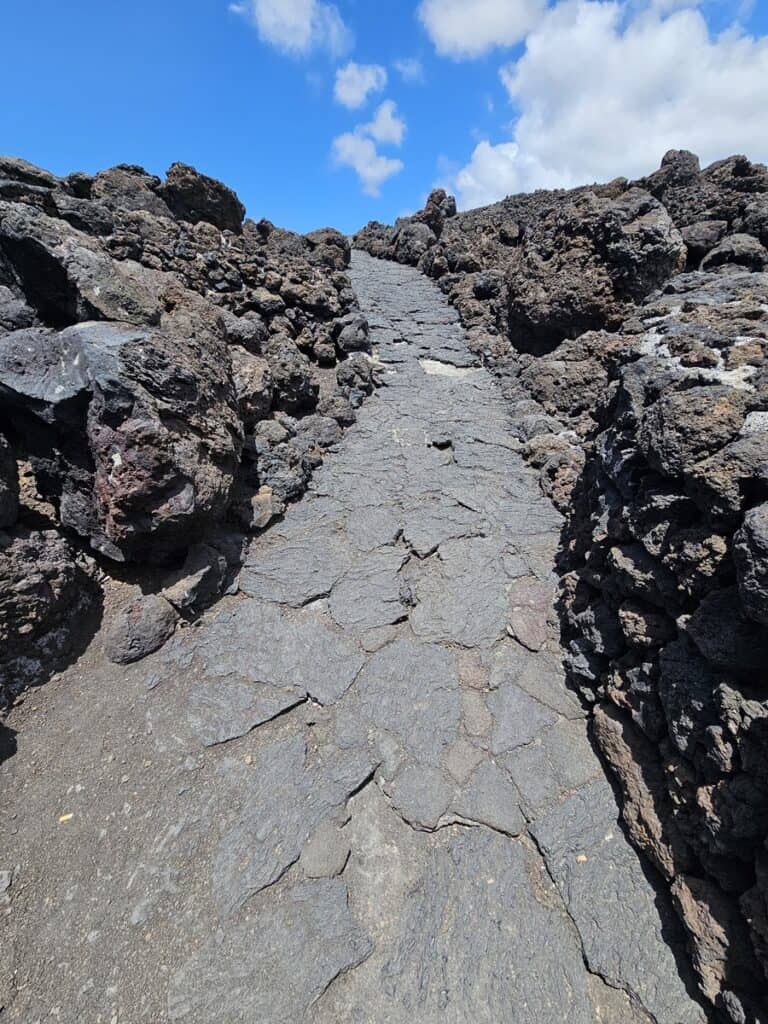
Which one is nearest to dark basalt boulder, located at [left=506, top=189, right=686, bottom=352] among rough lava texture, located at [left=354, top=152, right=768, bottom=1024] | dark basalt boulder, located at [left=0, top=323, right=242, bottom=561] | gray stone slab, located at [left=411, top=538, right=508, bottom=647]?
rough lava texture, located at [left=354, top=152, right=768, bottom=1024]

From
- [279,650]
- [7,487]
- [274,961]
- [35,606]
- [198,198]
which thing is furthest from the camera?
[198,198]

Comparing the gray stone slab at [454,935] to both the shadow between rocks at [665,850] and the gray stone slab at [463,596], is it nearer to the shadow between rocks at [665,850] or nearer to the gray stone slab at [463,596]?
the shadow between rocks at [665,850]

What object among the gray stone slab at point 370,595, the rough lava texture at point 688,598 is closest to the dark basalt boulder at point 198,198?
the rough lava texture at point 688,598

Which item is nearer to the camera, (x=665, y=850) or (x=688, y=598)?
(x=665, y=850)

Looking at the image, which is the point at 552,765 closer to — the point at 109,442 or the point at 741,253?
the point at 109,442

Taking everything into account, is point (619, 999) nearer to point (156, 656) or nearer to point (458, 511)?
point (156, 656)

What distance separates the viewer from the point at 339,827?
267cm

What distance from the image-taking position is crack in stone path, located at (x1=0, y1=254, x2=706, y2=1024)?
6.88 ft

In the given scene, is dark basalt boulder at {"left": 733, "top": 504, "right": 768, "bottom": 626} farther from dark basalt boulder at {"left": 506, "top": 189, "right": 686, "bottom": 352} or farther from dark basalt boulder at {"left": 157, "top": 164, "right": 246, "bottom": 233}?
dark basalt boulder at {"left": 157, "top": 164, "right": 246, "bottom": 233}

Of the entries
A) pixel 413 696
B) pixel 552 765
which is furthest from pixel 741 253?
pixel 413 696

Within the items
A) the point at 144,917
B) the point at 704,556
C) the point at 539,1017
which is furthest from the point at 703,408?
the point at 144,917

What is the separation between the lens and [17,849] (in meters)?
2.47

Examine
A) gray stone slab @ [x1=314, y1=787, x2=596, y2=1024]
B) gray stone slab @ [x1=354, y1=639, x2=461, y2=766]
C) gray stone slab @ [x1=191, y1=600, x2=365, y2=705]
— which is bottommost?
gray stone slab @ [x1=314, y1=787, x2=596, y2=1024]

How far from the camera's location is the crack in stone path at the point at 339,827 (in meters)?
2.10
